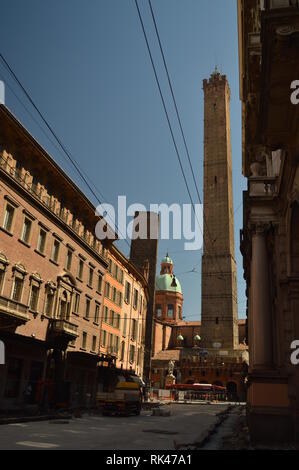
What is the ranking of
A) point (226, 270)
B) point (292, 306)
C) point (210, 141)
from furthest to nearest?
point (210, 141) → point (226, 270) → point (292, 306)

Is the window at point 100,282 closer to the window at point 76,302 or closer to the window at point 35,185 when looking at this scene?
the window at point 76,302

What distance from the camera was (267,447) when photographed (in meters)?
10.8

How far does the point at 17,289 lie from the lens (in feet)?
76.0

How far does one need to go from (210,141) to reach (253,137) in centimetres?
5354

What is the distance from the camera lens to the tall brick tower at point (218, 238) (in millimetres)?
65312

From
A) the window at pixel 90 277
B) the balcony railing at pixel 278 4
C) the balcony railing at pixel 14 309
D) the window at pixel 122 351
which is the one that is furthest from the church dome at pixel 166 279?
the balcony railing at pixel 278 4

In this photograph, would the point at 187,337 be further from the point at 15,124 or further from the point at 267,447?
the point at 267,447

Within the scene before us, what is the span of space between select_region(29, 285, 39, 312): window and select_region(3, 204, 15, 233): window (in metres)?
4.09

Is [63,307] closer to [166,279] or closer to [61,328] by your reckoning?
[61,328]

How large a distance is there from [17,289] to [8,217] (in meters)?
3.84

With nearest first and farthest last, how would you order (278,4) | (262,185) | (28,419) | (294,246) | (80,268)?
1. (278,4)
2. (294,246)
3. (262,185)
4. (28,419)
5. (80,268)

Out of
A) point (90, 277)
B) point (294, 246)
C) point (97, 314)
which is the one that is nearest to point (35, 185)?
point (90, 277)

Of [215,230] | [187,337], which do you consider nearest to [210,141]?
[215,230]

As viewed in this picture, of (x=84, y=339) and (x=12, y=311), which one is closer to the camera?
(x=12, y=311)
